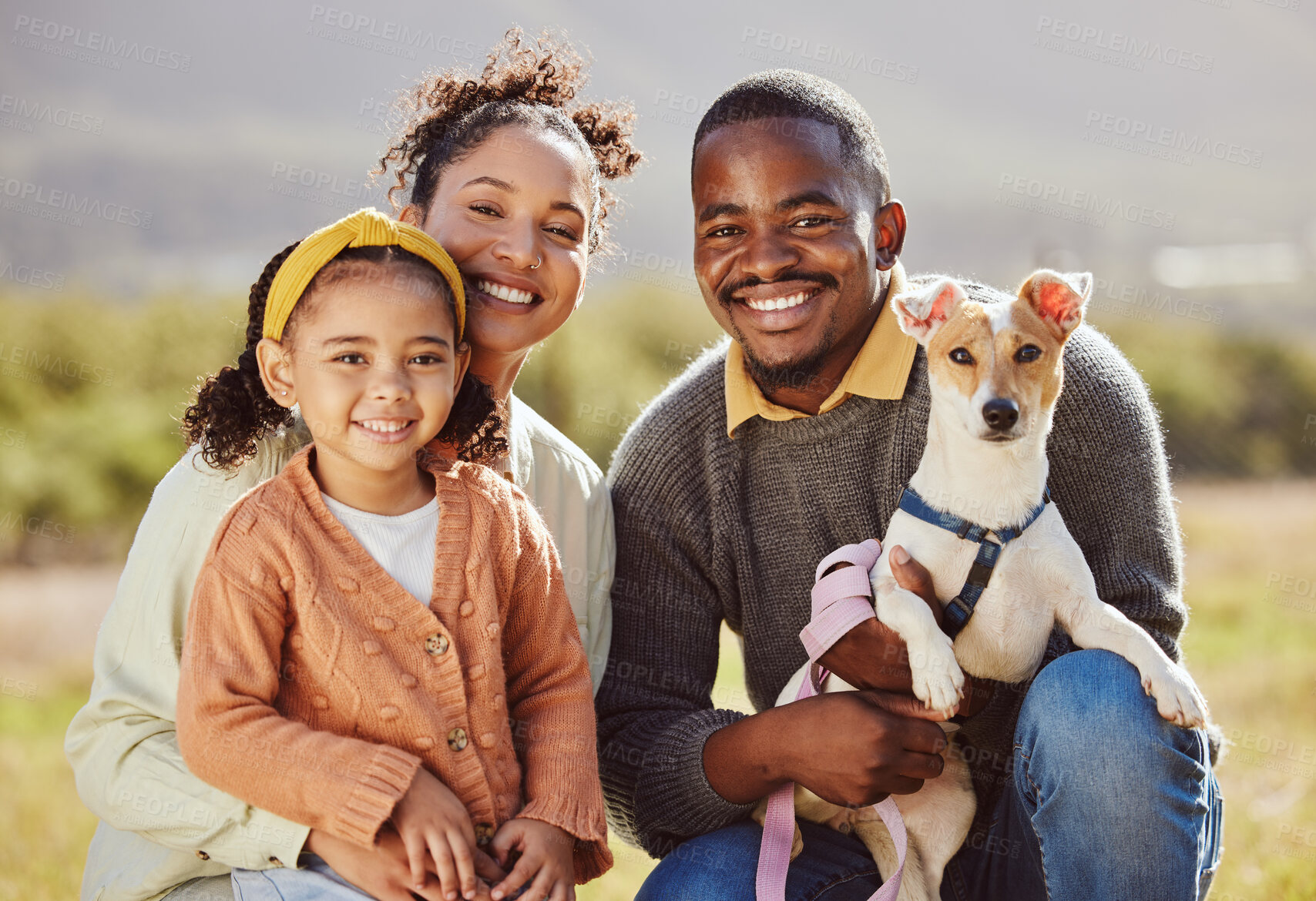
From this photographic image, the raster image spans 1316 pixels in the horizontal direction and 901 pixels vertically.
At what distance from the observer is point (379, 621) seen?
2094 mm

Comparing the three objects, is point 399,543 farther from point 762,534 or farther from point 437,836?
point 762,534

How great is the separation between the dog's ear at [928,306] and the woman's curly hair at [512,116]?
3.50 ft

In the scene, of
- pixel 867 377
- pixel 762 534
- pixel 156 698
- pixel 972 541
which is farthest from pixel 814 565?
pixel 156 698

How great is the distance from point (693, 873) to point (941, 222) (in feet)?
29.2

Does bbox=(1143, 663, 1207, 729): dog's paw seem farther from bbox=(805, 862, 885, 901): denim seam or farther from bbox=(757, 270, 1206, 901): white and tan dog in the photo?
bbox=(805, 862, 885, 901): denim seam

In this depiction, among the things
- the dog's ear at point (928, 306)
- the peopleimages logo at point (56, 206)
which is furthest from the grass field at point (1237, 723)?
the peopleimages logo at point (56, 206)

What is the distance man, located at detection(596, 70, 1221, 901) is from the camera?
2.27m

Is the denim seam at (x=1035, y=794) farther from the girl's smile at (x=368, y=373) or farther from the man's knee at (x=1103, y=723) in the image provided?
the girl's smile at (x=368, y=373)

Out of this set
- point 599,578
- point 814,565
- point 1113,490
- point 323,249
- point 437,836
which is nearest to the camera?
point 437,836

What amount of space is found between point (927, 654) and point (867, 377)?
862mm

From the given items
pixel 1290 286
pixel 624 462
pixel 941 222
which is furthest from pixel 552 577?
pixel 1290 286

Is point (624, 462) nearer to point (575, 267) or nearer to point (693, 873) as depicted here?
point (575, 267)

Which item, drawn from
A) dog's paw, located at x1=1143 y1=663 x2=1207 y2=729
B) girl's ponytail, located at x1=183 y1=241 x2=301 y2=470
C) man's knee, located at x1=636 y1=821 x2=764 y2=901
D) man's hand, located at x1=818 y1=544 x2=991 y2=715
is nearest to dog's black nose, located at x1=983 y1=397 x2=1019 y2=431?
man's hand, located at x1=818 y1=544 x2=991 y2=715

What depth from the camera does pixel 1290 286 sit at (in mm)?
10281
